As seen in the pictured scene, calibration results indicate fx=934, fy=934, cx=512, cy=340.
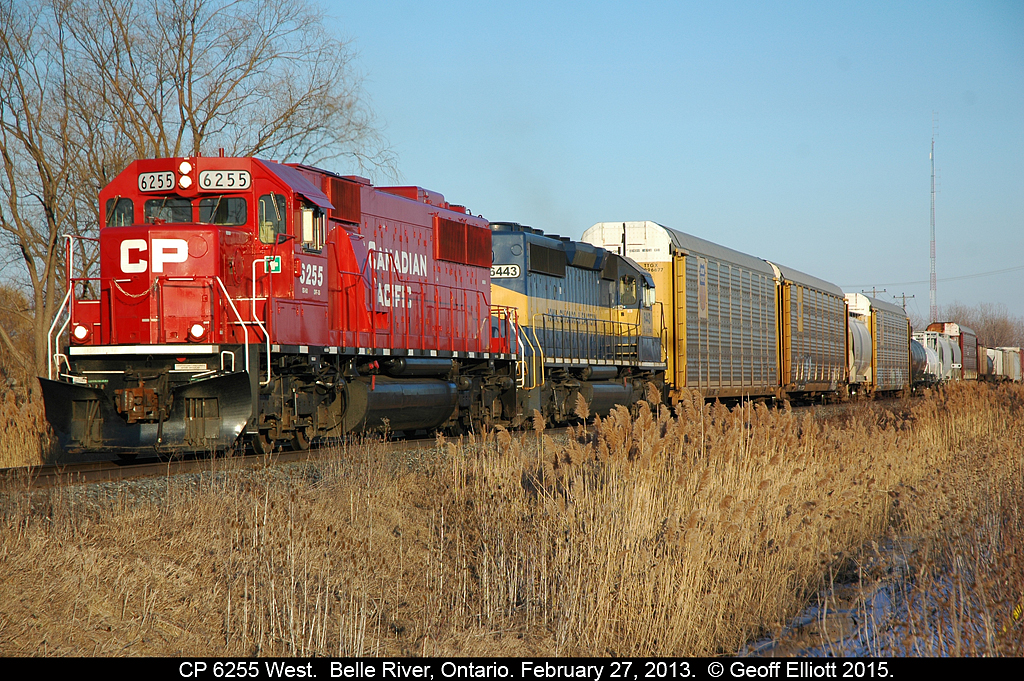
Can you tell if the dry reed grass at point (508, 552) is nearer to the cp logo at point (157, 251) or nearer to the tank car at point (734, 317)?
the cp logo at point (157, 251)

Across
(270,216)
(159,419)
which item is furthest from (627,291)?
(159,419)

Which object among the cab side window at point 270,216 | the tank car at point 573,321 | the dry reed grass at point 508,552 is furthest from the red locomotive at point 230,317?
the tank car at point 573,321

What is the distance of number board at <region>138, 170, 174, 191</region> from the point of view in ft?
36.4

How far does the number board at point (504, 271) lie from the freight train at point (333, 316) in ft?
0.08

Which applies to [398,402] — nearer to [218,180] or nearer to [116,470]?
[218,180]

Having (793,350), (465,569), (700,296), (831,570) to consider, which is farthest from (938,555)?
(793,350)

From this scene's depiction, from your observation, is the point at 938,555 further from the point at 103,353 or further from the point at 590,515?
the point at 103,353

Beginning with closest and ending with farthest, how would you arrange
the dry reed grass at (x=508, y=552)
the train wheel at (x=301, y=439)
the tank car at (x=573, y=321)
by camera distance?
1. the dry reed grass at (x=508, y=552)
2. the train wheel at (x=301, y=439)
3. the tank car at (x=573, y=321)

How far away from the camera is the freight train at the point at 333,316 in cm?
1045

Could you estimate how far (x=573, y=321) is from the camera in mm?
18297

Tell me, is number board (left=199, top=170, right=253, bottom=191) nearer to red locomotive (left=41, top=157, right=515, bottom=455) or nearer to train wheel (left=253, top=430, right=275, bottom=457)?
red locomotive (left=41, top=157, right=515, bottom=455)

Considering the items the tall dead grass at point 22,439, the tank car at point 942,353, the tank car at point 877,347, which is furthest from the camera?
the tank car at point 942,353

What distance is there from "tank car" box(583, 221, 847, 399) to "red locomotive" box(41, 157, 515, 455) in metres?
7.69
